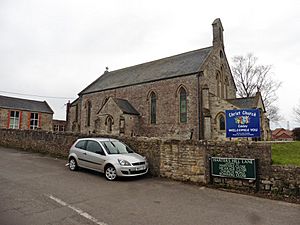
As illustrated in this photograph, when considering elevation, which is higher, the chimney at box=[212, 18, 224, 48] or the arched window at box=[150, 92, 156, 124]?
the chimney at box=[212, 18, 224, 48]

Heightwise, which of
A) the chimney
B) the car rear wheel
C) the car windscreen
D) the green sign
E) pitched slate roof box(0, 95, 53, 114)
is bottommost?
the car rear wheel

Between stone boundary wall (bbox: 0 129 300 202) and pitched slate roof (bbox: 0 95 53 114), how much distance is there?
33.7 m

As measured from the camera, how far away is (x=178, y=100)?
23.7 m

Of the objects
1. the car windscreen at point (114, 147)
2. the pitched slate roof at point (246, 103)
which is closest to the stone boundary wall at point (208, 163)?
the car windscreen at point (114, 147)

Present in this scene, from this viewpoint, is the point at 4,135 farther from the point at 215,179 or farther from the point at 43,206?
the point at 215,179

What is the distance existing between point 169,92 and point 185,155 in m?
14.8

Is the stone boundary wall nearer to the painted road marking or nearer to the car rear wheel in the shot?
the car rear wheel

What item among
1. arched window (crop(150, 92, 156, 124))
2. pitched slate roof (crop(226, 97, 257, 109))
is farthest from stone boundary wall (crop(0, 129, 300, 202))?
pitched slate roof (crop(226, 97, 257, 109))

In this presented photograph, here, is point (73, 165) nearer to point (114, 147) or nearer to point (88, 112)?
point (114, 147)

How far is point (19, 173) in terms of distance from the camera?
996cm

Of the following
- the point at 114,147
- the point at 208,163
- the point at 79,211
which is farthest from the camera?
the point at 114,147

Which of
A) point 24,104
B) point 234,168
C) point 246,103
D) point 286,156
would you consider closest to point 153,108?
point 246,103

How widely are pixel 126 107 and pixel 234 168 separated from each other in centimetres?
1858

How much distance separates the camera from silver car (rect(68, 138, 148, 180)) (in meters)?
9.44
